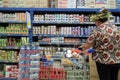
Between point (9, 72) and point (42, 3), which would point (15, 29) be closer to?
point (42, 3)

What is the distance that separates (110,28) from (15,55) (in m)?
4.26

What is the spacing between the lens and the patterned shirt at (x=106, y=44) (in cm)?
568

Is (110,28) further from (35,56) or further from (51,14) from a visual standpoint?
(51,14)

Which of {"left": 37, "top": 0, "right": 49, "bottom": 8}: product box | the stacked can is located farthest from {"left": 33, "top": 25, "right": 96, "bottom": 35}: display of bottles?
the stacked can

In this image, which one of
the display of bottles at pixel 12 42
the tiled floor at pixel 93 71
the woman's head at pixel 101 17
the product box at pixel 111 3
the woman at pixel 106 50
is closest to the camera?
the woman at pixel 106 50

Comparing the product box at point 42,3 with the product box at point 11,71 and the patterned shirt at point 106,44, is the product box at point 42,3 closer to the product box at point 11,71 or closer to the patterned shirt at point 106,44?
the product box at point 11,71

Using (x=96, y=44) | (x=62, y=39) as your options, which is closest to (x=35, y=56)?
(x=96, y=44)

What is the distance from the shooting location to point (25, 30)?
9.37 metres

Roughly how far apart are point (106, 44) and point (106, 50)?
10 centimetres

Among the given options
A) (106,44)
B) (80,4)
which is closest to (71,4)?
(80,4)

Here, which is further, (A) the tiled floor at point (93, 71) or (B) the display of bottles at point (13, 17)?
(B) the display of bottles at point (13, 17)

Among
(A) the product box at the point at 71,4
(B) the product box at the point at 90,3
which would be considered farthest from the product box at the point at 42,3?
(B) the product box at the point at 90,3

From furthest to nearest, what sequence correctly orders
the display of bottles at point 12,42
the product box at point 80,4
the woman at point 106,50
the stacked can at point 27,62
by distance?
the display of bottles at point 12,42 < the product box at point 80,4 < the stacked can at point 27,62 < the woman at point 106,50

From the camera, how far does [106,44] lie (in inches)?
Result: 224
